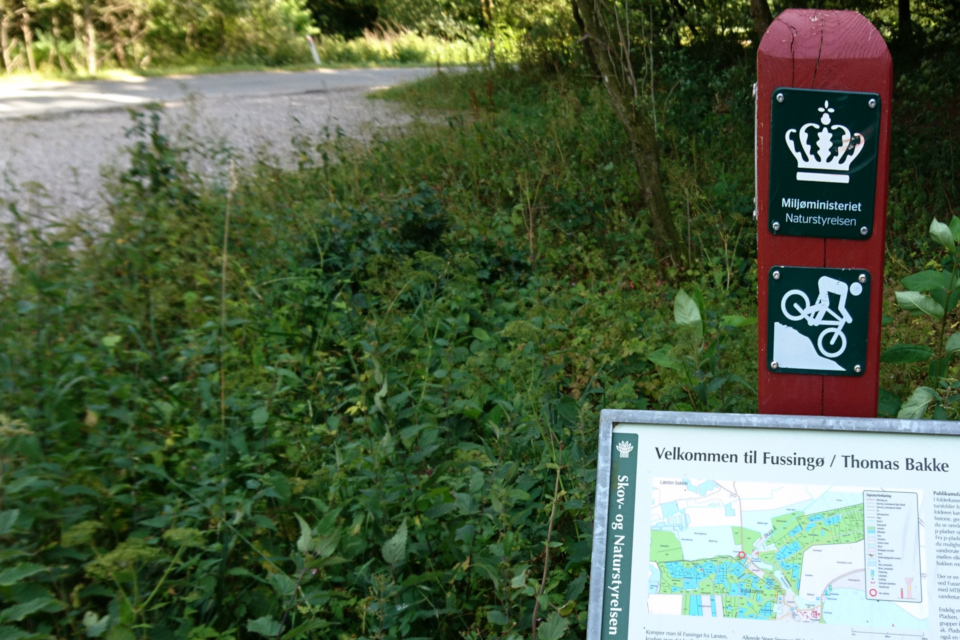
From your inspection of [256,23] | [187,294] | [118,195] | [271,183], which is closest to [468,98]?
[271,183]

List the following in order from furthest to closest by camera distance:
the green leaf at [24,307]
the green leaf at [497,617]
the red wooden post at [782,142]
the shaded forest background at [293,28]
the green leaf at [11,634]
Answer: the shaded forest background at [293,28] < the green leaf at [24,307] < the green leaf at [497,617] < the green leaf at [11,634] < the red wooden post at [782,142]

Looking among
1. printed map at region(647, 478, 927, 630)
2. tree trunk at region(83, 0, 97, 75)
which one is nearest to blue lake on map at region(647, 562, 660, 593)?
printed map at region(647, 478, 927, 630)

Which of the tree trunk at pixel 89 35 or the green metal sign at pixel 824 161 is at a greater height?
the tree trunk at pixel 89 35

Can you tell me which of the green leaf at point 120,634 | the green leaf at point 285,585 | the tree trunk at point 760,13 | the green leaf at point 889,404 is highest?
the tree trunk at point 760,13

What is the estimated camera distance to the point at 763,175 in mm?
1882

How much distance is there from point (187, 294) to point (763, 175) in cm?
350

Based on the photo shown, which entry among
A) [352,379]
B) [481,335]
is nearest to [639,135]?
[481,335]

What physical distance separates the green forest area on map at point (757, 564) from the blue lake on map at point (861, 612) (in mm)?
80

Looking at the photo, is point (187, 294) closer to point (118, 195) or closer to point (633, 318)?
point (118, 195)

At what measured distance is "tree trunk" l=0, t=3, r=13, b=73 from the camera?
57.4 ft

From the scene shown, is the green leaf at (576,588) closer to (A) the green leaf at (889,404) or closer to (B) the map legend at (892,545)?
(B) the map legend at (892,545)

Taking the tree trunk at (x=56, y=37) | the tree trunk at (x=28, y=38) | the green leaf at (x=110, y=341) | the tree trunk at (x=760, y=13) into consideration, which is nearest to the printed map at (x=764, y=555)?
the green leaf at (x=110, y=341)

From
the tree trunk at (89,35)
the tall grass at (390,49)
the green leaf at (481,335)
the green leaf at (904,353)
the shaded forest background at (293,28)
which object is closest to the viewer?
the green leaf at (904,353)

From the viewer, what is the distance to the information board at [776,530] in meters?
1.63
